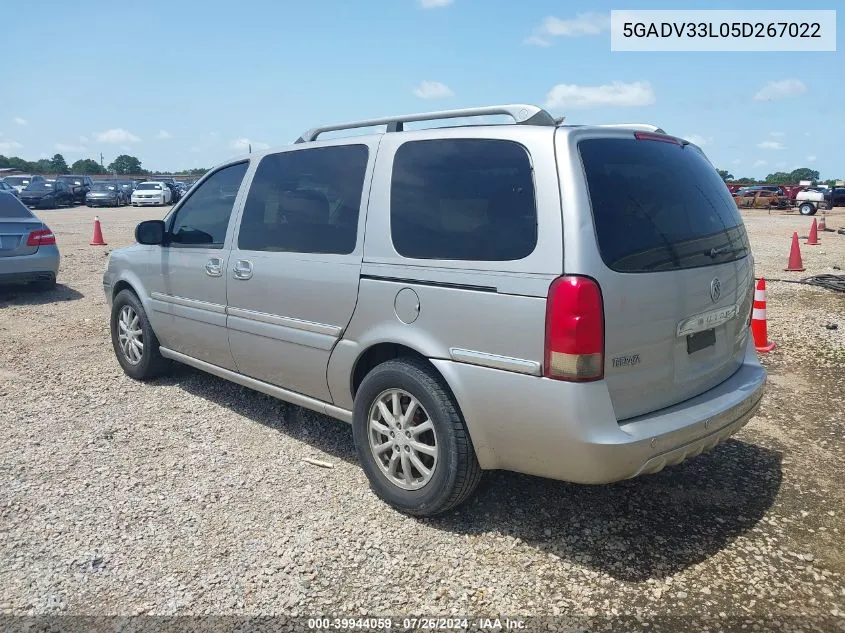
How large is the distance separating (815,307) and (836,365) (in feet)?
9.69

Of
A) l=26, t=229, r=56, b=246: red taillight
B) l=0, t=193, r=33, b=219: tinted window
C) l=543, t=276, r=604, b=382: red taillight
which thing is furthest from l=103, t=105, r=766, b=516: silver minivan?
l=0, t=193, r=33, b=219: tinted window

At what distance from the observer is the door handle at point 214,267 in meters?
4.64

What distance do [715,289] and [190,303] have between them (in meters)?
3.51

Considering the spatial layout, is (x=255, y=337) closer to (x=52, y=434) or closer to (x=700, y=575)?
(x=52, y=434)

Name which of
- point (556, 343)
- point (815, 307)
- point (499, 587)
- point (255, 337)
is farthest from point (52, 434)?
point (815, 307)

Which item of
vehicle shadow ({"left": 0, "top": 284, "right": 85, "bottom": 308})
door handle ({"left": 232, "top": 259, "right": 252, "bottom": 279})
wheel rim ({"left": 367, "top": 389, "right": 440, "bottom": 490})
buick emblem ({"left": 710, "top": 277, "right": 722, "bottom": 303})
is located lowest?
wheel rim ({"left": 367, "top": 389, "right": 440, "bottom": 490})

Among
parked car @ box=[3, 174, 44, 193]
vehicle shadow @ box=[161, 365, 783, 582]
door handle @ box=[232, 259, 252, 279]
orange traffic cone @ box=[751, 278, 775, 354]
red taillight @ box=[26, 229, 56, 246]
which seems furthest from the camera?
parked car @ box=[3, 174, 44, 193]

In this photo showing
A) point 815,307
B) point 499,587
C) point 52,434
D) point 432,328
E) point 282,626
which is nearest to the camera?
point 282,626

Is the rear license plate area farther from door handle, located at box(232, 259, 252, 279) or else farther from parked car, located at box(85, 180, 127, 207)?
parked car, located at box(85, 180, 127, 207)

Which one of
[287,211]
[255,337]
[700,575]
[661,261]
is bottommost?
[700,575]

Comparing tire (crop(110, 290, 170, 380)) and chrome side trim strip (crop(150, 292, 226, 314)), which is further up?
chrome side trim strip (crop(150, 292, 226, 314))

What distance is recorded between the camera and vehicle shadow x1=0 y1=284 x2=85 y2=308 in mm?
9305

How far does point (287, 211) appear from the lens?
4262 millimetres

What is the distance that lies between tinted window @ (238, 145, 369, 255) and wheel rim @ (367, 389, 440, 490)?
89cm
